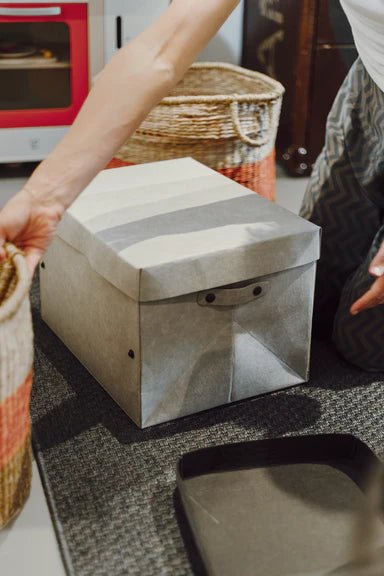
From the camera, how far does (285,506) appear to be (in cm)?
101

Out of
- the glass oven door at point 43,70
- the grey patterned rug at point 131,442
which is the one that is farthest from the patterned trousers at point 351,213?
the glass oven door at point 43,70

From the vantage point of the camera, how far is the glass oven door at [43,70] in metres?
2.04

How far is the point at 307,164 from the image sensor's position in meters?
2.13

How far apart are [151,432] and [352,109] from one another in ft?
2.05

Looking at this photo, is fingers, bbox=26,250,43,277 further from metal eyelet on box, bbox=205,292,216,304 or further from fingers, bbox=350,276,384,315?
fingers, bbox=350,276,384,315

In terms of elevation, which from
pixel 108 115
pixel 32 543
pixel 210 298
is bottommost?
pixel 32 543

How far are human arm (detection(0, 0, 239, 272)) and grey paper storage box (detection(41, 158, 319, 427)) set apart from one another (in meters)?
0.14

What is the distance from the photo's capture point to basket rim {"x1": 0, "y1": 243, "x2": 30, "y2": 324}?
2.75 feet

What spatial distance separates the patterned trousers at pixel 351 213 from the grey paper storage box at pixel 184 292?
0.37ft

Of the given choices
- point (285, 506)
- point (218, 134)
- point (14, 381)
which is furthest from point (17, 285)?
point (218, 134)

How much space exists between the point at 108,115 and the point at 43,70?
47.6 inches

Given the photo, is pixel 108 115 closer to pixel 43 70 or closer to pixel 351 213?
pixel 351 213

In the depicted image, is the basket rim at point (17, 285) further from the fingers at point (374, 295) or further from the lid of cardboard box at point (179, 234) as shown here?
the fingers at point (374, 295)

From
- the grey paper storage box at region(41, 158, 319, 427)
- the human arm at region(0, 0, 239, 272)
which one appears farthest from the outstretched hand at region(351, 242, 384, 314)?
the human arm at region(0, 0, 239, 272)
